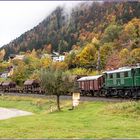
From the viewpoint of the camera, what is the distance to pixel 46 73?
53125 millimetres

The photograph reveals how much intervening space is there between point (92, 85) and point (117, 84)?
14655 millimetres

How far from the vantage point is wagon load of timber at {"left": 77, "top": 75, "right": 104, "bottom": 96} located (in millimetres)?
67456

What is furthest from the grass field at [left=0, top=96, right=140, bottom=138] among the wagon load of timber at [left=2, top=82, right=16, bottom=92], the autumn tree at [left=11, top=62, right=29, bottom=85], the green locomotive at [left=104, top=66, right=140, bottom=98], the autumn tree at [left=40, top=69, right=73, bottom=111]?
A: the autumn tree at [left=11, top=62, right=29, bottom=85]

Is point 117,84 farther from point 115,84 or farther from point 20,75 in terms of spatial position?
point 20,75

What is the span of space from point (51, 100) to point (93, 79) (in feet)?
31.1

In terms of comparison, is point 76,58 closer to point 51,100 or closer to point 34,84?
point 34,84

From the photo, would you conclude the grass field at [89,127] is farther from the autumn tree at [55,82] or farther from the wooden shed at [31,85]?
the wooden shed at [31,85]

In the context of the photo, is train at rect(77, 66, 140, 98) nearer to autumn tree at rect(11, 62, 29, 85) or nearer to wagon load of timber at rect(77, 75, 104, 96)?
wagon load of timber at rect(77, 75, 104, 96)

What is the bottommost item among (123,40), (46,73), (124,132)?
(124,132)

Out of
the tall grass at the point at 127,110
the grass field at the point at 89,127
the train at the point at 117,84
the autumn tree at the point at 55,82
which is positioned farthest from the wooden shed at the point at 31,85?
the grass field at the point at 89,127

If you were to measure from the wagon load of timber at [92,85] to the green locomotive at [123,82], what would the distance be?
463 centimetres

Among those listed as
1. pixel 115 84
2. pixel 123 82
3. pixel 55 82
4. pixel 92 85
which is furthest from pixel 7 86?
pixel 123 82

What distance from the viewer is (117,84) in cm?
5619

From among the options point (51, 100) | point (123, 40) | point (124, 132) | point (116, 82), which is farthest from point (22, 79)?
point (124, 132)
